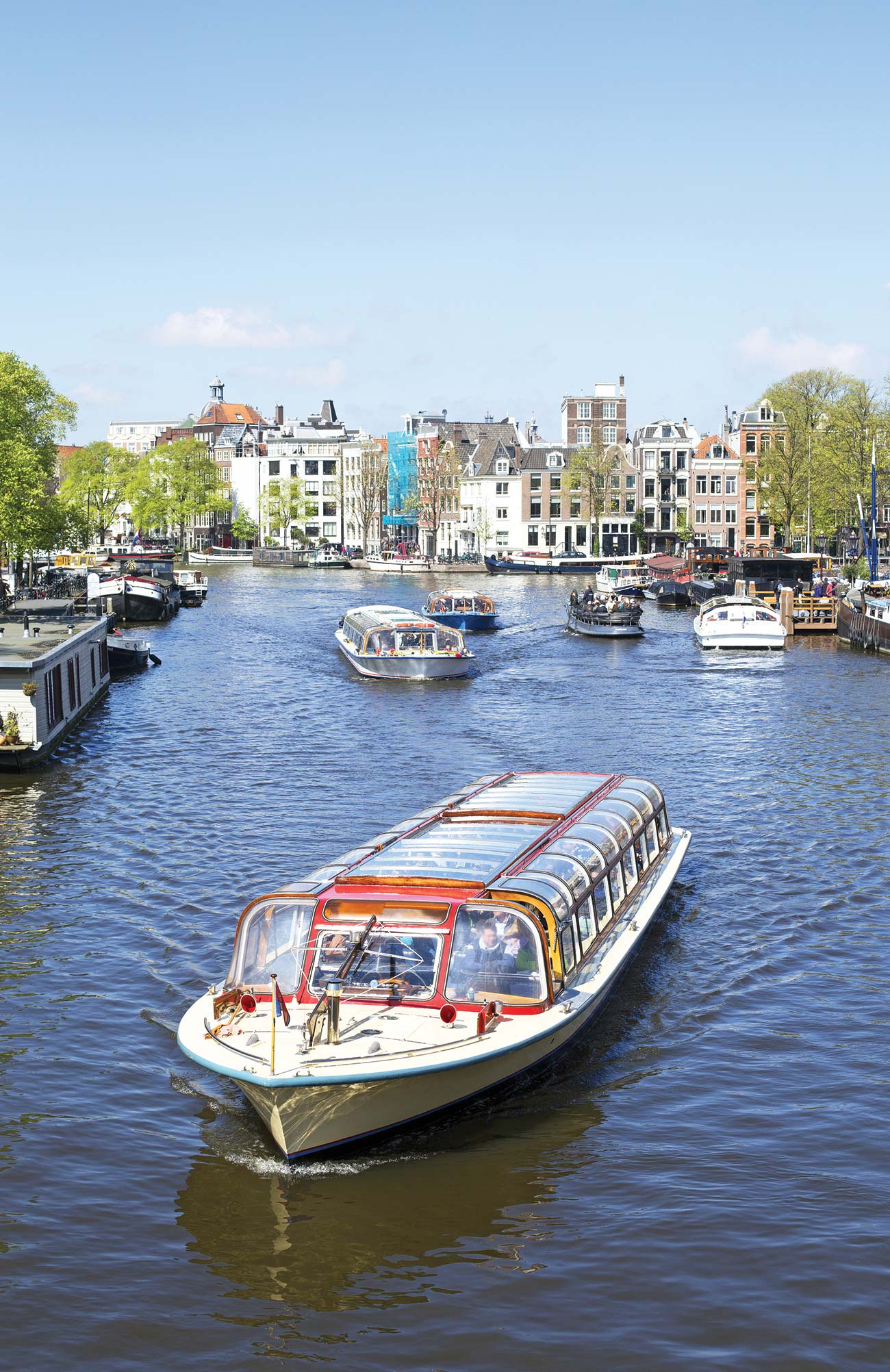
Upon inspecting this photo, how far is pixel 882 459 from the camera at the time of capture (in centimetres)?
9700

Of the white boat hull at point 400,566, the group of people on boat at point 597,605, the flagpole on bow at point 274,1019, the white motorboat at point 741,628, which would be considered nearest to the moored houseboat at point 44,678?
the flagpole on bow at point 274,1019

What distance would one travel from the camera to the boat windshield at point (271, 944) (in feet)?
57.5

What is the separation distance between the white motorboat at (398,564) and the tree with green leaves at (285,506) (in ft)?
106

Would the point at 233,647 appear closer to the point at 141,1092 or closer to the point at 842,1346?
the point at 141,1092

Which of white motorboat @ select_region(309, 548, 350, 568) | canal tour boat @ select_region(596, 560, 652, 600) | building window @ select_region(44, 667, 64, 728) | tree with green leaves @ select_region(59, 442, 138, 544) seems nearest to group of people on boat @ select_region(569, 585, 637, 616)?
canal tour boat @ select_region(596, 560, 652, 600)

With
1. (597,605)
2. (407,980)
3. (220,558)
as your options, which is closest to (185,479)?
(220,558)

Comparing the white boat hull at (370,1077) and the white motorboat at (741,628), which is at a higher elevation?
the white motorboat at (741,628)

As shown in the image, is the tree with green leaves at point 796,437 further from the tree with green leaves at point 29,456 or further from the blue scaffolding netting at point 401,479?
the blue scaffolding netting at point 401,479

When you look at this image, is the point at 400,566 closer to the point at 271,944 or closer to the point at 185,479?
the point at 185,479

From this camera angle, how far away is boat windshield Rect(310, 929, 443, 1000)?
17.1m

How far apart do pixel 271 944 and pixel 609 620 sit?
A: 6074 centimetres

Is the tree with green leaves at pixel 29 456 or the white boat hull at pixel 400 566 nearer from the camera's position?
the tree with green leaves at pixel 29 456

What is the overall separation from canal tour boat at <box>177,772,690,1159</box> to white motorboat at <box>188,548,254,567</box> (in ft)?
526

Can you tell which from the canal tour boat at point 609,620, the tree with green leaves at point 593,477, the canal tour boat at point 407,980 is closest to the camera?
the canal tour boat at point 407,980
